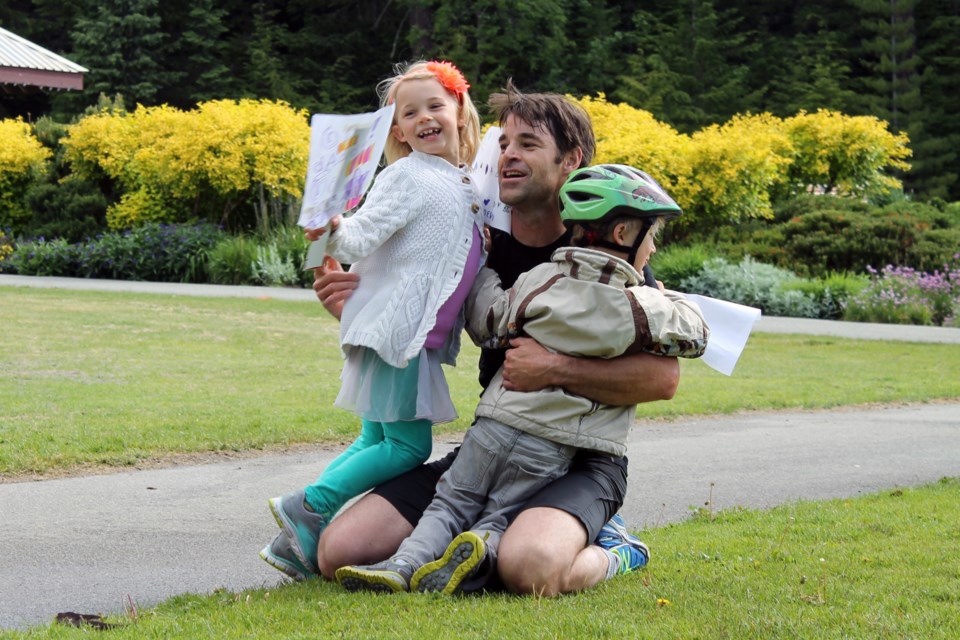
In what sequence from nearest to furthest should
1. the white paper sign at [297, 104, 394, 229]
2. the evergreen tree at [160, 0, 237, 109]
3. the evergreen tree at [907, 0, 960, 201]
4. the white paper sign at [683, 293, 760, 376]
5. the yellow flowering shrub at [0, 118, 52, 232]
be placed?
1. the white paper sign at [297, 104, 394, 229]
2. the white paper sign at [683, 293, 760, 376]
3. the yellow flowering shrub at [0, 118, 52, 232]
4. the evergreen tree at [907, 0, 960, 201]
5. the evergreen tree at [160, 0, 237, 109]

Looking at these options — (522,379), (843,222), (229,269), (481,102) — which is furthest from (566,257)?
(481,102)

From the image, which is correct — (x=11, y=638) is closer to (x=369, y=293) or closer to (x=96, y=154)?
(x=369, y=293)

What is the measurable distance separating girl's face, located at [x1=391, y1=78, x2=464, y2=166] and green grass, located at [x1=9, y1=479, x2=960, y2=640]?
1568 mm

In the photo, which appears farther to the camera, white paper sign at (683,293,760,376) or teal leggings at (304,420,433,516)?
white paper sign at (683,293,760,376)

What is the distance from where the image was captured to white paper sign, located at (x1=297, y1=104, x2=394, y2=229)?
3824 mm

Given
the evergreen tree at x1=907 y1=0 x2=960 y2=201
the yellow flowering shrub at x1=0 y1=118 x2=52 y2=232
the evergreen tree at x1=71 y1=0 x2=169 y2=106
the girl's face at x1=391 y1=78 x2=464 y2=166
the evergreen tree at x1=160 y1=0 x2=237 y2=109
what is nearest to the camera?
the girl's face at x1=391 y1=78 x2=464 y2=166

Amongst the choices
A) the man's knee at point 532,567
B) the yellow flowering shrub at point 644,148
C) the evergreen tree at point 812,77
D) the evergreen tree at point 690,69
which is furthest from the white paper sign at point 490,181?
the evergreen tree at point 812,77

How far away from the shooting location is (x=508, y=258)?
4523 millimetres

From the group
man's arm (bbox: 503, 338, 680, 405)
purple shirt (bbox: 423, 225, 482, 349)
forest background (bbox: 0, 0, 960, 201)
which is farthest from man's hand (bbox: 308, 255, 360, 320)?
forest background (bbox: 0, 0, 960, 201)

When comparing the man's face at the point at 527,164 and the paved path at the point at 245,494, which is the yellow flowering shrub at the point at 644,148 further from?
the man's face at the point at 527,164

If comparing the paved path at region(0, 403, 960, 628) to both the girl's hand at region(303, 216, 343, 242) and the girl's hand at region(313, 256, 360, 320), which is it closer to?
the girl's hand at region(313, 256, 360, 320)

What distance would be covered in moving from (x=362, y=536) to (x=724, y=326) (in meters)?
1.54

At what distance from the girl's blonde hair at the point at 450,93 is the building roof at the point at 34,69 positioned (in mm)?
20716

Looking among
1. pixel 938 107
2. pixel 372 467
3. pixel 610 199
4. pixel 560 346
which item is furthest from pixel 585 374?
pixel 938 107
